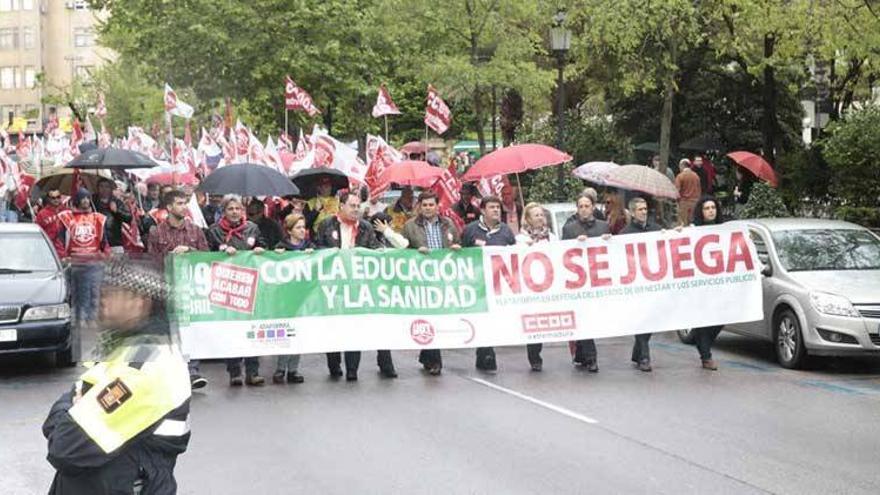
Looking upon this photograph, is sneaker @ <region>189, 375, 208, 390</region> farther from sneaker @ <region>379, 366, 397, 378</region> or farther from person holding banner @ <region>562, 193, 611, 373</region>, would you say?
person holding banner @ <region>562, 193, 611, 373</region>

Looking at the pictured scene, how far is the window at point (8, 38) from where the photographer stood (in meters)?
116

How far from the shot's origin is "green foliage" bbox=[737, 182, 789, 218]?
2442 centimetres

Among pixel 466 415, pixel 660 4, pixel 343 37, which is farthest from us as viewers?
pixel 343 37

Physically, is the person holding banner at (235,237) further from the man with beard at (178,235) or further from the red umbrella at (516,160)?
the red umbrella at (516,160)

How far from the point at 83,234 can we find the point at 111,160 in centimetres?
410

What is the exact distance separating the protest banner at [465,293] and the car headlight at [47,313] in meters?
1.41

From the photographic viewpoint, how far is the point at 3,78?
117 metres

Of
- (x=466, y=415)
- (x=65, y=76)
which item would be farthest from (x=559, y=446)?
(x=65, y=76)

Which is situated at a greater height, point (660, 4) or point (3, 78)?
point (3, 78)

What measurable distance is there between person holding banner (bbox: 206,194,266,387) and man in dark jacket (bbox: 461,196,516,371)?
2247 mm

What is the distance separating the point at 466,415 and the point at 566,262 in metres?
3.43

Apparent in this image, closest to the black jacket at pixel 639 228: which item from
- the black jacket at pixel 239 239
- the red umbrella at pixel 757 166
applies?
the black jacket at pixel 239 239

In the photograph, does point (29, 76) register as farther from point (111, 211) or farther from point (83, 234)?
point (83, 234)

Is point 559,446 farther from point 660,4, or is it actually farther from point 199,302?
point 660,4
